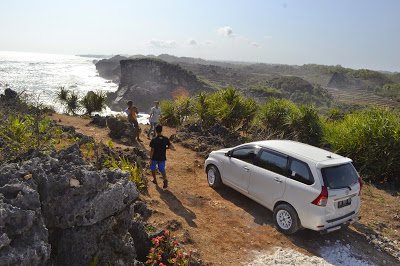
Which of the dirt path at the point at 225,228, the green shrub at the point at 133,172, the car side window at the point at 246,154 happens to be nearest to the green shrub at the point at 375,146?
the dirt path at the point at 225,228

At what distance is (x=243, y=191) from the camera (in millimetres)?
8383

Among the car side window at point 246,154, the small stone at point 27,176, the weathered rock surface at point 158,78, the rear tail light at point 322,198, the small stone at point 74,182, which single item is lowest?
the weathered rock surface at point 158,78

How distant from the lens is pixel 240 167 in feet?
27.5

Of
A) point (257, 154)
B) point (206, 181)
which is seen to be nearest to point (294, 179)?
point (257, 154)

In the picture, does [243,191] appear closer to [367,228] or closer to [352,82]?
[367,228]

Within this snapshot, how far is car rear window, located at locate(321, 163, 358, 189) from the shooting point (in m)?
6.68

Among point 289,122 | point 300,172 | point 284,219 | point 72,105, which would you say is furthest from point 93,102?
point 300,172

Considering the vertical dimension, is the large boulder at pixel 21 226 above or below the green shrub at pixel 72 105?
above

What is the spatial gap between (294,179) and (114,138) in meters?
8.31

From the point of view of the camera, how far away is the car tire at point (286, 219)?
704 cm

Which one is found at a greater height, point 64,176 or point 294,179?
point 64,176

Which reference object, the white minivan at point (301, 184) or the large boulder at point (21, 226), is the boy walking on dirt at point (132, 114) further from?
the large boulder at point (21, 226)

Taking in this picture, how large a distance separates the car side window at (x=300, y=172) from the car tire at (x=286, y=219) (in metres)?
0.62

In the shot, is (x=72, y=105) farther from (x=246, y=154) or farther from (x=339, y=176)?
(x=339, y=176)
